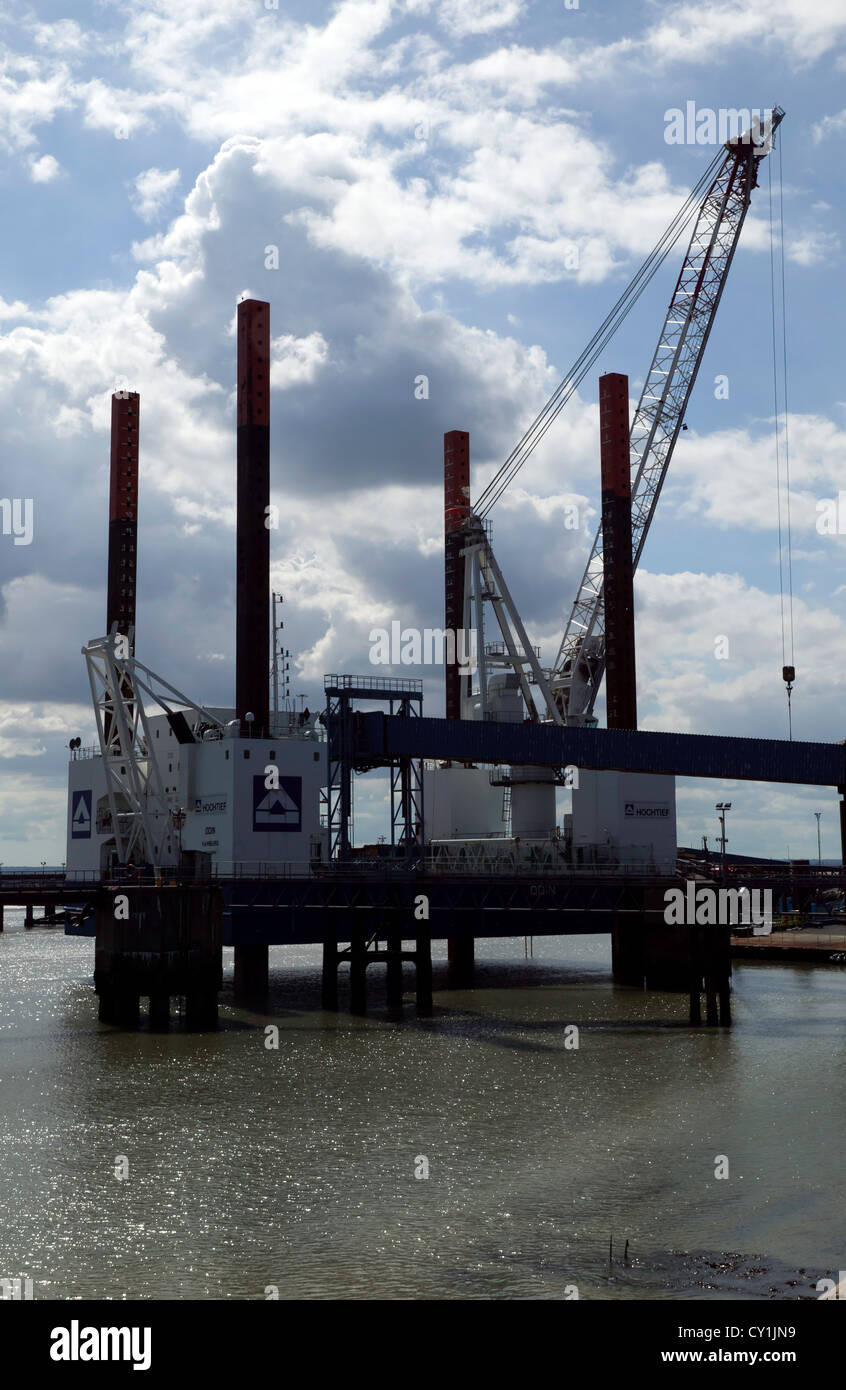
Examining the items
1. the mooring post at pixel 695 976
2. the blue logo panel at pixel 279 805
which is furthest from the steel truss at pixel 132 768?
the mooring post at pixel 695 976

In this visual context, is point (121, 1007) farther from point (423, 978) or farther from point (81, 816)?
point (81, 816)

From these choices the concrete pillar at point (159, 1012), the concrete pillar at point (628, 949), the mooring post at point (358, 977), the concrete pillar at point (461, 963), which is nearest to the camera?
the concrete pillar at point (159, 1012)

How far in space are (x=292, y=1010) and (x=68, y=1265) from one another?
4108cm

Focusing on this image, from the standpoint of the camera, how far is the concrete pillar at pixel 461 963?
79188 millimetres

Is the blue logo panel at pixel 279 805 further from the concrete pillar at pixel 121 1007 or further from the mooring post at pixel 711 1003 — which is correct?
the mooring post at pixel 711 1003

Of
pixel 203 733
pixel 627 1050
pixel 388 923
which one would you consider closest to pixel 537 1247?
pixel 627 1050

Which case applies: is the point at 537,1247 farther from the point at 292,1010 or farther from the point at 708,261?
the point at 708,261

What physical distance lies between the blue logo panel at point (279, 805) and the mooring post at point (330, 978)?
7.54 metres

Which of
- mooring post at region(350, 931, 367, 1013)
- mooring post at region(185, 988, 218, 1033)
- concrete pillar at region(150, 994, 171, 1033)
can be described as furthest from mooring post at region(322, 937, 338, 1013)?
concrete pillar at region(150, 994, 171, 1033)

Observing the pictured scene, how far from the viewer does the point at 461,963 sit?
80062mm

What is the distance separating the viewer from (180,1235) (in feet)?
90.5

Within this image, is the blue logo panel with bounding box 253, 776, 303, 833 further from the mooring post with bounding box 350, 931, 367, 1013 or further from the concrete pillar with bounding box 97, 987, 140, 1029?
the concrete pillar with bounding box 97, 987, 140, 1029

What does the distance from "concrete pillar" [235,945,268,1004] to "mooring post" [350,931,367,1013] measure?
8120 mm

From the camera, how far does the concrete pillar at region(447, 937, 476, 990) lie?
260 feet
